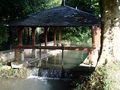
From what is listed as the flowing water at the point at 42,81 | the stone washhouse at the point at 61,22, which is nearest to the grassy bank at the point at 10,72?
the flowing water at the point at 42,81

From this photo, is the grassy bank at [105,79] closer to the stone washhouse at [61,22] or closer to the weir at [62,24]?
the weir at [62,24]

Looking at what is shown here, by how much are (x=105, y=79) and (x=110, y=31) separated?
1969mm

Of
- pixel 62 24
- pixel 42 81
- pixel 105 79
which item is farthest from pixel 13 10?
pixel 105 79

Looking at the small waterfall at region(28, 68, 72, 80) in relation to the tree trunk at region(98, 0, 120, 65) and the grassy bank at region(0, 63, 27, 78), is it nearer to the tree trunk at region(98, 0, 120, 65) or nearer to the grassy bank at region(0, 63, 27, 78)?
the grassy bank at region(0, 63, 27, 78)

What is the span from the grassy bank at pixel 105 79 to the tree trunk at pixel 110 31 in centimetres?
36

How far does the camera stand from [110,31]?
1302 cm

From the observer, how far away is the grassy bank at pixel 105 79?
1216 centimetres

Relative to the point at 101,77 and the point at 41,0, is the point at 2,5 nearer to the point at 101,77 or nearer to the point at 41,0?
the point at 41,0

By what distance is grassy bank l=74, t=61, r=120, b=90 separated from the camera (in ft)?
39.9

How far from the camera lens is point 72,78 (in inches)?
735

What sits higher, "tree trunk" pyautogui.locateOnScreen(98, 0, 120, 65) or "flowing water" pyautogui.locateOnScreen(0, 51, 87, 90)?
"tree trunk" pyautogui.locateOnScreen(98, 0, 120, 65)

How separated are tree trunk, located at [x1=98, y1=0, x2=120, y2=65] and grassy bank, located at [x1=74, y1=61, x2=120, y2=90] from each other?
36 cm

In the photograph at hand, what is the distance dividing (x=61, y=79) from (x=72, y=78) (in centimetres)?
82

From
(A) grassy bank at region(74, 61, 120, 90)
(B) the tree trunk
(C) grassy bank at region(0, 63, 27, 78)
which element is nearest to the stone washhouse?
(C) grassy bank at region(0, 63, 27, 78)
